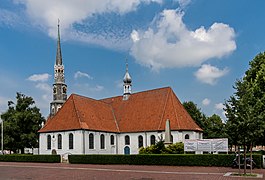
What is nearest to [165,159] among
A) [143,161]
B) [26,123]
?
[143,161]

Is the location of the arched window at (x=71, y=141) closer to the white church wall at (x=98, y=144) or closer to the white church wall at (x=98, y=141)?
the white church wall at (x=98, y=141)

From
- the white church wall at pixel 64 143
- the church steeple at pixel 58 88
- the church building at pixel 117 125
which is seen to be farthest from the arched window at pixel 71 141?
the church steeple at pixel 58 88

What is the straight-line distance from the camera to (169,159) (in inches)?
1312

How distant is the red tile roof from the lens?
50.5 metres

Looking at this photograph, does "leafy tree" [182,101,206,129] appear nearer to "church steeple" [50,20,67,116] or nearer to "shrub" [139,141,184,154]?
"church steeple" [50,20,67,116]

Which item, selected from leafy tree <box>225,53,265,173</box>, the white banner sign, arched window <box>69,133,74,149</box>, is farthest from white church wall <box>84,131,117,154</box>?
leafy tree <box>225,53,265,173</box>

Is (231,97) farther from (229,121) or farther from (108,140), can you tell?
(108,140)

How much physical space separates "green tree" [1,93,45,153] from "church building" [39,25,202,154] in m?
8.51

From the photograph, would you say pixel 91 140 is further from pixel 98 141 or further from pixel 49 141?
pixel 49 141

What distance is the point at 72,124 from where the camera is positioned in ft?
163

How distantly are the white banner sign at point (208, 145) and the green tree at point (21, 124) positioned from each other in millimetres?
34680

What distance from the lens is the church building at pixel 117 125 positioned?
49.5 m

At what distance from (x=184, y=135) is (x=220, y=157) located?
18.7 m

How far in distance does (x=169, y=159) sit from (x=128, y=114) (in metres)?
24.7
